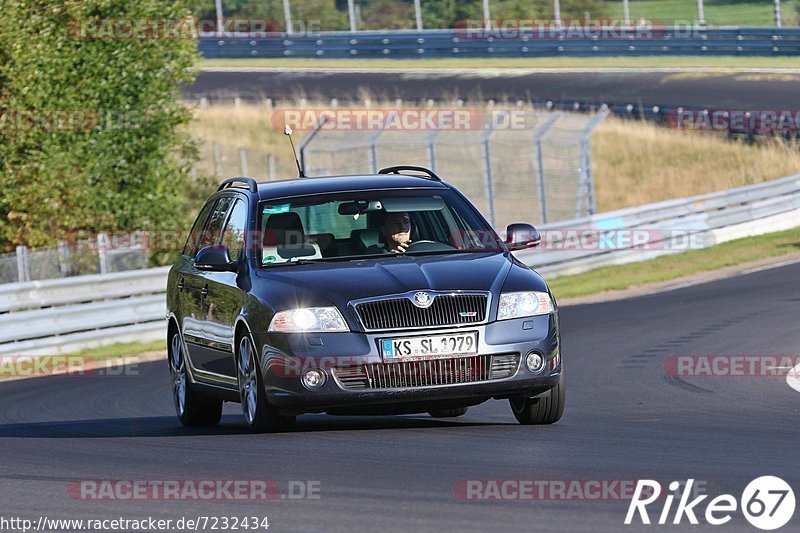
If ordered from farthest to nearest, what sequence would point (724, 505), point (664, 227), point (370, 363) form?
point (664, 227) < point (370, 363) < point (724, 505)

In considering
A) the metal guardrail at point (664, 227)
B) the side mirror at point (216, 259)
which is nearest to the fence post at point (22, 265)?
the metal guardrail at point (664, 227)

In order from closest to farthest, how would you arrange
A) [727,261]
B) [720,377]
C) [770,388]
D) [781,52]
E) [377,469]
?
[377,469], [770,388], [720,377], [727,261], [781,52]

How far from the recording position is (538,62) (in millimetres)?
51000

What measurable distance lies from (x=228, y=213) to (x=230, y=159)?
3050 centimetres

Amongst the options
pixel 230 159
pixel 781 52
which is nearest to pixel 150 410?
pixel 230 159

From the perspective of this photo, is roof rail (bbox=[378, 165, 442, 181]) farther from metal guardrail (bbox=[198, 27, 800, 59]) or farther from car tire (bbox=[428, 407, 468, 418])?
metal guardrail (bbox=[198, 27, 800, 59])

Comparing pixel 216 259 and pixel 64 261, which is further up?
pixel 216 259

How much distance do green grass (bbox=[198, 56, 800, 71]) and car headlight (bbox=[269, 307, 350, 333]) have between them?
1450 inches

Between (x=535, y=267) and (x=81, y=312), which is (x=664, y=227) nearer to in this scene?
(x=535, y=267)

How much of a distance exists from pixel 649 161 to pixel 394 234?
28.9 meters

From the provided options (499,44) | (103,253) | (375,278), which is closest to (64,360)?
(103,253)

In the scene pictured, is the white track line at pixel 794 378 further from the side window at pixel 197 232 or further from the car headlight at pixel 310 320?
the side window at pixel 197 232

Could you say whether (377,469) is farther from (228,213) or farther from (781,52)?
(781,52)

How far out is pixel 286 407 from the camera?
31.4 ft
